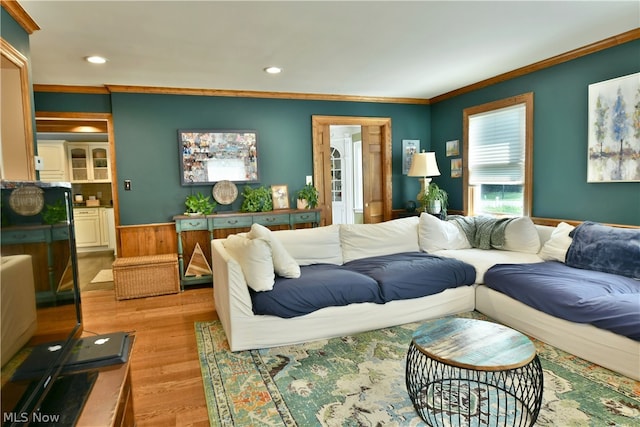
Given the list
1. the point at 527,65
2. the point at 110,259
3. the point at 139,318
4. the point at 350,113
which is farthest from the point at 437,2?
the point at 110,259

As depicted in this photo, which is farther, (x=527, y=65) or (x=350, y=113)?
(x=350, y=113)

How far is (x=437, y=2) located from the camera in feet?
8.79

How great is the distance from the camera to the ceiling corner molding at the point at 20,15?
2490 millimetres

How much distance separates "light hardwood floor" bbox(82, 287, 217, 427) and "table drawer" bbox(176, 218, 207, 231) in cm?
78

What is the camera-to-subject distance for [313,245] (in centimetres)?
381

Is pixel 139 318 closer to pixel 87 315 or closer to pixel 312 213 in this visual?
pixel 87 315

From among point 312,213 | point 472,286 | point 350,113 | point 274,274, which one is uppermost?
point 350,113

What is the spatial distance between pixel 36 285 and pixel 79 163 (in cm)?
803

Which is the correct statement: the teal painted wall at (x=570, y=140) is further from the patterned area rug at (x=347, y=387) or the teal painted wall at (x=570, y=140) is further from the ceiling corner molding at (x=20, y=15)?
the ceiling corner molding at (x=20, y=15)

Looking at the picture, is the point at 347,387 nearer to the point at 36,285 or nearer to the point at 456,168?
the point at 36,285

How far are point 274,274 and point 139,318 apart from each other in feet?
5.42

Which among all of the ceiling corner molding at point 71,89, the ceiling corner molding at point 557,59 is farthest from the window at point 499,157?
the ceiling corner molding at point 71,89

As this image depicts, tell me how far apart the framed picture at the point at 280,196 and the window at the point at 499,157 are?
253 centimetres

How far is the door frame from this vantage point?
18.7ft
